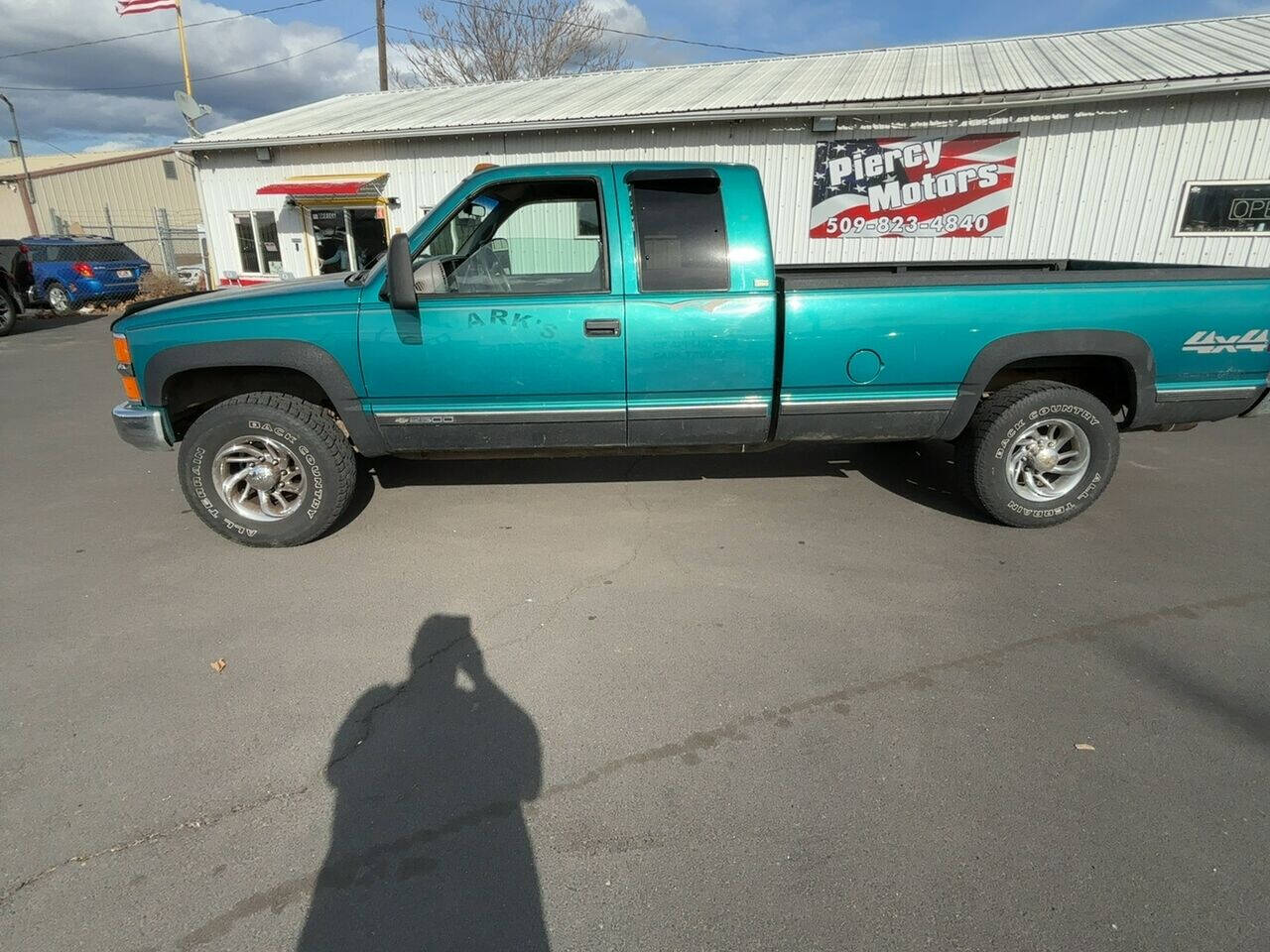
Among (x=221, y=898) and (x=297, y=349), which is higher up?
(x=297, y=349)

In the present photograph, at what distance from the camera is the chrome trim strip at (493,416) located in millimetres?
3791

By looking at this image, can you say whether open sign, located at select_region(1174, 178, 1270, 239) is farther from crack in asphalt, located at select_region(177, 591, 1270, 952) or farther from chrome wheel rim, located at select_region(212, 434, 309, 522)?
chrome wheel rim, located at select_region(212, 434, 309, 522)

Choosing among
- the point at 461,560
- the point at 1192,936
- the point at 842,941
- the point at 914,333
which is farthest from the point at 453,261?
the point at 1192,936

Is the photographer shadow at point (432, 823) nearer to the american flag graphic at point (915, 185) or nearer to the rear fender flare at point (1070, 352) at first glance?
the rear fender flare at point (1070, 352)

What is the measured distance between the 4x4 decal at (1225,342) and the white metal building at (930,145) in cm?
678

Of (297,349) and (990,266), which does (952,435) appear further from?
(297,349)

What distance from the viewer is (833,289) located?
3631 millimetres

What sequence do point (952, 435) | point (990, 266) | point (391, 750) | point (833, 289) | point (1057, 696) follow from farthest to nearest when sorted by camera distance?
point (990, 266) → point (952, 435) → point (833, 289) → point (1057, 696) → point (391, 750)

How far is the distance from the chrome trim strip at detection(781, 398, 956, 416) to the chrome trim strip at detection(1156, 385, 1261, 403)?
3.86ft

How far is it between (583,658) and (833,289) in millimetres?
2296

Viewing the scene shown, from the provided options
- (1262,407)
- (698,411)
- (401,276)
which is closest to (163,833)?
(401,276)

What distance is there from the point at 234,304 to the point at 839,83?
34.0 feet

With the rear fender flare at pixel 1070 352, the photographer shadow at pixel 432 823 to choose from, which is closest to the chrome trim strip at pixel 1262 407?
the rear fender flare at pixel 1070 352

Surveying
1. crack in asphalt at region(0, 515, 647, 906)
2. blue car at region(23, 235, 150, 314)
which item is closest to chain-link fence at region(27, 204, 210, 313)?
blue car at region(23, 235, 150, 314)
